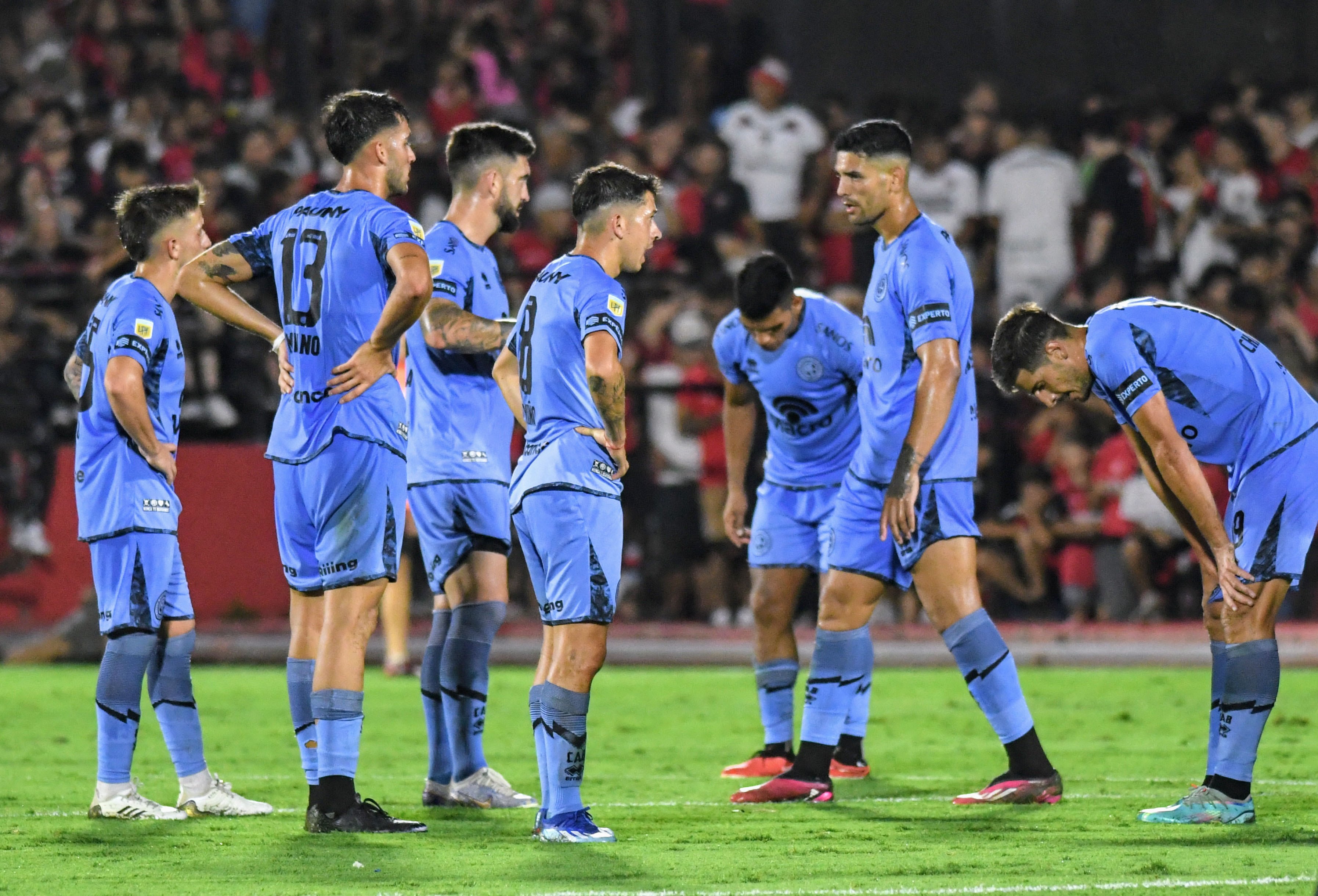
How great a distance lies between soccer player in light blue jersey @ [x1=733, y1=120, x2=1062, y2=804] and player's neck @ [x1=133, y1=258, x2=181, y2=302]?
9.30 feet

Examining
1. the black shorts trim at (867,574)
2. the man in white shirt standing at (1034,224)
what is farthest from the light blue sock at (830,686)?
the man in white shirt standing at (1034,224)

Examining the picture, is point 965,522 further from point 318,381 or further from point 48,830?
point 48,830

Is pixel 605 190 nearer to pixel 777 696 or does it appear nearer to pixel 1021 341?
pixel 1021 341

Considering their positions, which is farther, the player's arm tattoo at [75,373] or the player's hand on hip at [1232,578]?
the player's arm tattoo at [75,373]

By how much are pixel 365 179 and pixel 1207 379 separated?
3242 mm

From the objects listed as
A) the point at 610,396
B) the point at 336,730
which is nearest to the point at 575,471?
the point at 610,396

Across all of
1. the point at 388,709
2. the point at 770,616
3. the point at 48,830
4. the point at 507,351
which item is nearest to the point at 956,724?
the point at 770,616

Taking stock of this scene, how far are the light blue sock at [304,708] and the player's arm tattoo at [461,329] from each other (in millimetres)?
1482

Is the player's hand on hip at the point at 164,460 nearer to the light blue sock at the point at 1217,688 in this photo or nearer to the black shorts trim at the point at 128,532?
the black shorts trim at the point at 128,532

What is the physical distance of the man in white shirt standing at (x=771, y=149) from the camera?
16.5 meters

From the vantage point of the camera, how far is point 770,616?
339 inches

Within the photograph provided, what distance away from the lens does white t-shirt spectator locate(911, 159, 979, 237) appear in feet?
51.9

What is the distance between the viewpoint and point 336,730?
6.44 meters

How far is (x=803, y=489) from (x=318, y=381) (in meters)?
2.84
